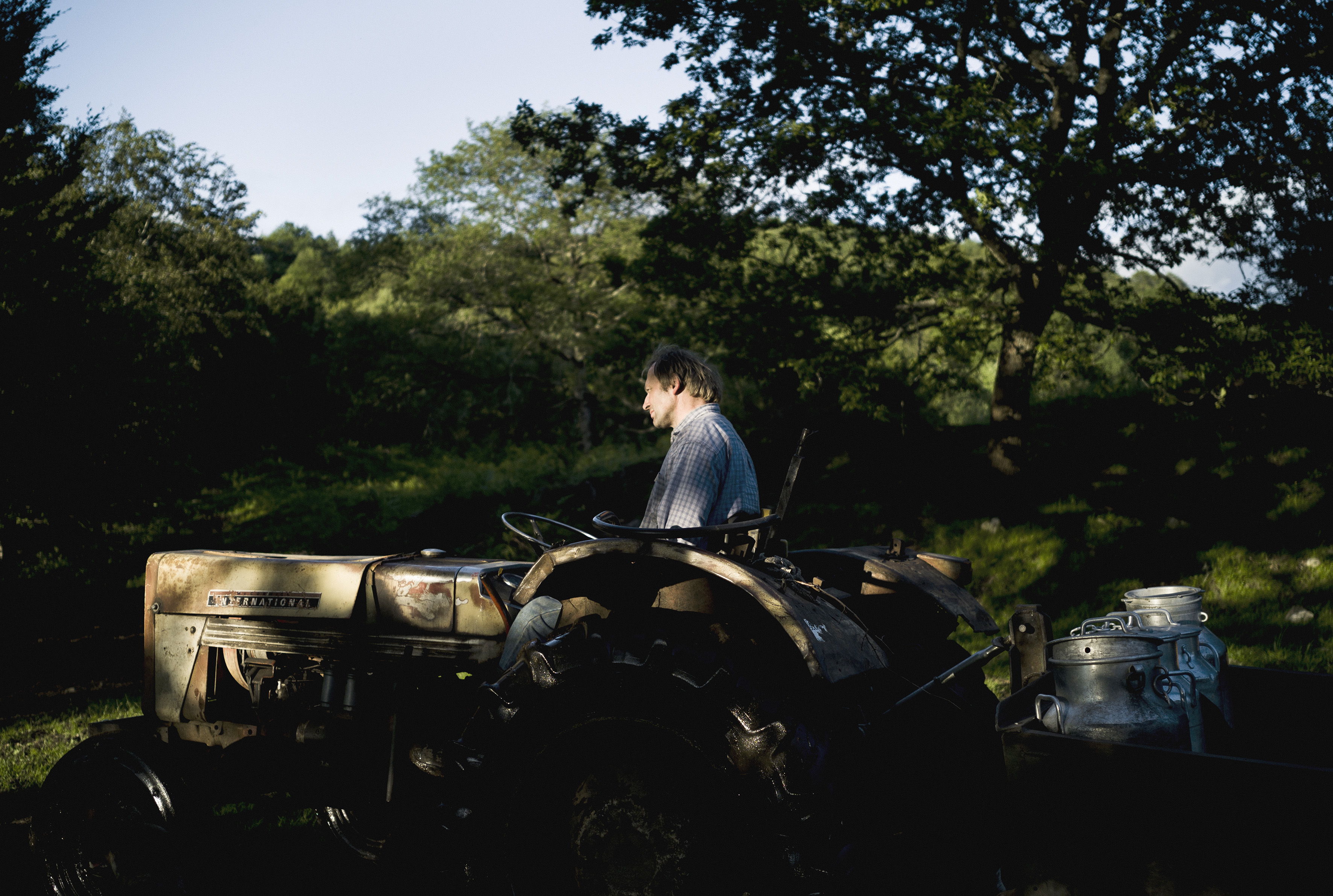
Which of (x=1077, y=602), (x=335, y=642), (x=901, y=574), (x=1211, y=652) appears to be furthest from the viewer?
(x=1077, y=602)

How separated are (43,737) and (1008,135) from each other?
9785mm

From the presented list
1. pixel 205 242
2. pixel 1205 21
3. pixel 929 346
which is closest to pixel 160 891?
pixel 929 346

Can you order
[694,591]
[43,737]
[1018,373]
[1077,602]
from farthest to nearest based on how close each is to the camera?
[1018,373], [1077,602], [43,737], [694,591]

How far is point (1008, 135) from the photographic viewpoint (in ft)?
30.2

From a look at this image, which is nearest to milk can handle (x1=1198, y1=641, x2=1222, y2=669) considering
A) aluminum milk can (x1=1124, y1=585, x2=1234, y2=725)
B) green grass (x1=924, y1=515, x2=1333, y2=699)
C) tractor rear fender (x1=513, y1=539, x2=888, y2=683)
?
aluminum milk can (x1=1124, y1=585, x2=1234, y2=725)

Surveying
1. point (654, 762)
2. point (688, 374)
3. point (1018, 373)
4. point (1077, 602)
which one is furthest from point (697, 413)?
point (1018, 373)

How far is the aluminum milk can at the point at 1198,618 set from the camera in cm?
281

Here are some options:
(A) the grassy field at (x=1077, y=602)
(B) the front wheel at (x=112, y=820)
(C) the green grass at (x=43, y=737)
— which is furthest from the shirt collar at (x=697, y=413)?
(C) the green grass at (x=43, y=737)

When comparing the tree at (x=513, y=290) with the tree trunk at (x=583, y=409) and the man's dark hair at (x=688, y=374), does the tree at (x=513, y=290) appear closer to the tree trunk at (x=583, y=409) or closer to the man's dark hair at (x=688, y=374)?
the tree trunk at (x=583, y=409)

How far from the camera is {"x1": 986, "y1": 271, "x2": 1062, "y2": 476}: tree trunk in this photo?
11.0 m

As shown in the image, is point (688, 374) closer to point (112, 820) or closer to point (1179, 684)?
point (1179, 684)

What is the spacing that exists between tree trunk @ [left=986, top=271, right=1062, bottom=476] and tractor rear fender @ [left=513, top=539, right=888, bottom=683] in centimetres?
902

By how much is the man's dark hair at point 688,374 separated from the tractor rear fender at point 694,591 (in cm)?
82

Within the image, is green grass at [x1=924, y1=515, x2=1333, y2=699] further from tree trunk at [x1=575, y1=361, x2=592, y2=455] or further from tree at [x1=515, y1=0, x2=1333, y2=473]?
tree trunk at [x1=575, y1=361, x2=592, y2=455]
